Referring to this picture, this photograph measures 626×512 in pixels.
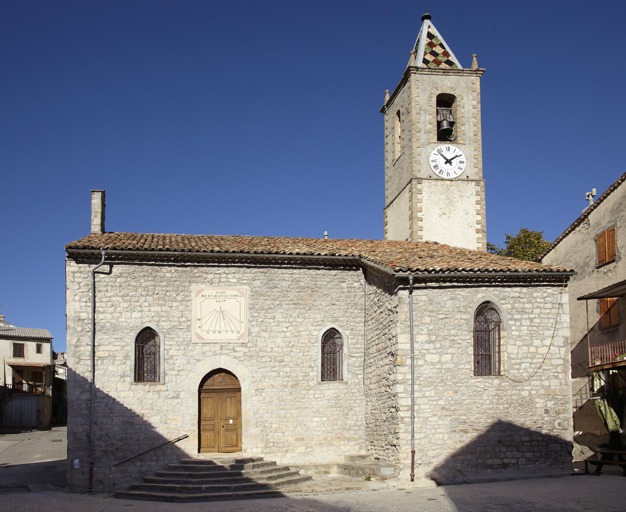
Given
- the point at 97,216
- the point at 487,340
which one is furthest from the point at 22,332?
the point at 487,340

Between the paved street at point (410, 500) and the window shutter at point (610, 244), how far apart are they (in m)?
6.75

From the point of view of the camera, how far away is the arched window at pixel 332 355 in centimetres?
1892

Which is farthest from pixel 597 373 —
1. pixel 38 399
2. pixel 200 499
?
pixel 38 399

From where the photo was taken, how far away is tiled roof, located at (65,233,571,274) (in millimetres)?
17172

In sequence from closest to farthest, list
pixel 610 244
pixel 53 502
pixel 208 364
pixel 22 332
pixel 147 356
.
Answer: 1. pixel 53 502
2. pixel 147 356
3. pixel 208 364
4. pixel 610 244
5. pixel 22 332

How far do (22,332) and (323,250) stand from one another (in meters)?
33.1

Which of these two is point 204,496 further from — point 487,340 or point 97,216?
point 97,216

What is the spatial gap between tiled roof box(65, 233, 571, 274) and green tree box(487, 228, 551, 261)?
13794 millimetres

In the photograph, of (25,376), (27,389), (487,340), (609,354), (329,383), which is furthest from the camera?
(25,376)

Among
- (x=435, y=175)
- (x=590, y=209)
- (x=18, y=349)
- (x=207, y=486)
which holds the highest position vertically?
(x=435, y=175)

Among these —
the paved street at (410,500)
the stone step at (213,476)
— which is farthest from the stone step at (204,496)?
the stone step at (213,476)

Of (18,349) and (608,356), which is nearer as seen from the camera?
(608,356)

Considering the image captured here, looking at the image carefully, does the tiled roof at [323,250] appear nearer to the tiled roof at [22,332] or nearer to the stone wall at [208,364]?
the stone wall at [208,364]

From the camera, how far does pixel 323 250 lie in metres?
19.4
